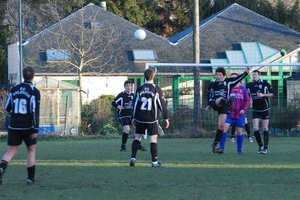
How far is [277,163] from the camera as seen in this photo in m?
13.9

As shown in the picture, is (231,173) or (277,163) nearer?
(231,173)

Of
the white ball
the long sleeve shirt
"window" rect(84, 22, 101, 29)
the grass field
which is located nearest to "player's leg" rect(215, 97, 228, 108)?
the long sleeve shirt

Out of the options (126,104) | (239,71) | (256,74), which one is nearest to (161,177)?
(256,74)

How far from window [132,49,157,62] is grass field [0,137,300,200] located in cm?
2817

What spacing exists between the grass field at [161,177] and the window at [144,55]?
28.2 meters

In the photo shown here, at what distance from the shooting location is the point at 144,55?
1779 inches

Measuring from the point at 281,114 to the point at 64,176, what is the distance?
53.1 ft

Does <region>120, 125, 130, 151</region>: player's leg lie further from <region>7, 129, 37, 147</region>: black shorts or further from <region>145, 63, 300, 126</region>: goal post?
<region>7, 129, 37, 147</region>: black shorts

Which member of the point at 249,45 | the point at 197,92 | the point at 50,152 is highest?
the point at 249,45

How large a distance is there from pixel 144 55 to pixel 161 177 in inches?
1340

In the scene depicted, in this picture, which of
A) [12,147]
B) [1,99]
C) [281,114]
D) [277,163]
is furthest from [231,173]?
[1,99]

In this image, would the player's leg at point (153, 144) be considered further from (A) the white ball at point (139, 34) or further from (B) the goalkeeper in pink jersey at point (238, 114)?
(A) the white ball at point (139, 34)

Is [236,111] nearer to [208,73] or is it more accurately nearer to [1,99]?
[1,99]

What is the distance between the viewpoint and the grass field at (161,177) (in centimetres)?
947
